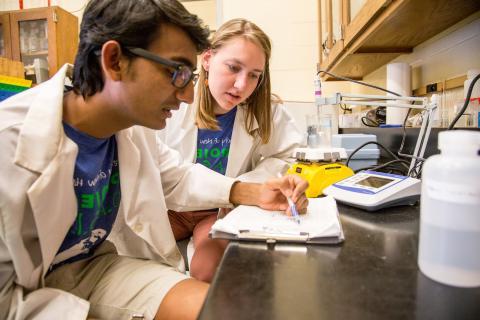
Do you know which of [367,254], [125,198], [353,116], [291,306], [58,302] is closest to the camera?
[291,306]

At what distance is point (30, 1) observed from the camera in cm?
381

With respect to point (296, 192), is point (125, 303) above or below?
below

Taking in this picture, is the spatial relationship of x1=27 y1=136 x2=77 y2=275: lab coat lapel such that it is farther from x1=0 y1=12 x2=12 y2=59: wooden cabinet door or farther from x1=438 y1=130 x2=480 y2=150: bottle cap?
x1=0 y1=12 x2=12 y2=59: wooden cabinet door

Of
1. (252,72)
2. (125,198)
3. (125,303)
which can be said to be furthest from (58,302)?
(252,72)

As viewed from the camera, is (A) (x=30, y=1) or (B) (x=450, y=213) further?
(A) (x=30, y=1)

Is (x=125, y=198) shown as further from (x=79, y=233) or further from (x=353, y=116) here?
(x=353, y=116)

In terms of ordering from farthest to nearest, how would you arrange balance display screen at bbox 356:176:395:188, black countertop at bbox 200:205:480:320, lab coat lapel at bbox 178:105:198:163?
lab coat lapel at bbox 178:105:198:163
balance display screen at bbox 356:176:395:188
black countertop at bbox 200:205:480:320

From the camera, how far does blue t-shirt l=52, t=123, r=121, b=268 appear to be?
78 cm

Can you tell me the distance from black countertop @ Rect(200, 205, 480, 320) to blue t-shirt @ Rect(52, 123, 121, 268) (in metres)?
0.44

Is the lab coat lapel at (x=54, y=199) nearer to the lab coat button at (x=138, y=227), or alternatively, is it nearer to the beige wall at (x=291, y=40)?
the lab coat button at (x=138, y=227)

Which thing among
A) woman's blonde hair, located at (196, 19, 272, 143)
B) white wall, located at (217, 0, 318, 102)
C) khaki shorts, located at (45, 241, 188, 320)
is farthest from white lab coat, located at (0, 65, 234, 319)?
white wall, located at (217, 0, 318, 102)

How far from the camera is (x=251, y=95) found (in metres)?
1.47

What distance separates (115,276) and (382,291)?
0.66m

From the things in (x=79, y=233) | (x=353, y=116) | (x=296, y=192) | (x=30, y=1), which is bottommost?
(x=79, y=233)
